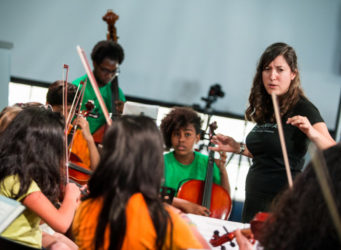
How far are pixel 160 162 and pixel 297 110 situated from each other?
76 cm

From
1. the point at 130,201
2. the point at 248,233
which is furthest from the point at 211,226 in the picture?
the point at 130,201

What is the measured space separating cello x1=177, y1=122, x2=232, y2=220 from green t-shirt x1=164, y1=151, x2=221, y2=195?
0.08 metres

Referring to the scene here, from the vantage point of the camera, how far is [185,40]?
3744 millimetres

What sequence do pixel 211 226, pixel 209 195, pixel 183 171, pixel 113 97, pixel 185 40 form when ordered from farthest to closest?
pixel 185 40, pixel 113 97, pixel 183 171, pixel 209 195, pixel 211 226

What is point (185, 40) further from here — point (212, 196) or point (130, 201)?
point (130, 201)

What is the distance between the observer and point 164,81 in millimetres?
3738

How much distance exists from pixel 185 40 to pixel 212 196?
83.6 inches

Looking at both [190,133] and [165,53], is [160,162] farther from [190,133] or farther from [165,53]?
[165,53]

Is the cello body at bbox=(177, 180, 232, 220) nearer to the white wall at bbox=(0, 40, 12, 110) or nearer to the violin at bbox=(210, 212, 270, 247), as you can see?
the violin at bbox=(210, 212, 270, 247)

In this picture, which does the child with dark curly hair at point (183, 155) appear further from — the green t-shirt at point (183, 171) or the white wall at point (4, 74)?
the white wall at point (4, 74)

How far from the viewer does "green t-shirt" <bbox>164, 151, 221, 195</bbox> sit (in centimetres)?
207

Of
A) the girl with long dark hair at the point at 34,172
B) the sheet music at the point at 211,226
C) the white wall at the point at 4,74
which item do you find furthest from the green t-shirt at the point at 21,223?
the white wall at the point at 4,74

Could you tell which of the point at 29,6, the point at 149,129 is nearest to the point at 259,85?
the point at 149,129

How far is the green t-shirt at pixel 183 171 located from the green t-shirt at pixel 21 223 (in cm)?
82
